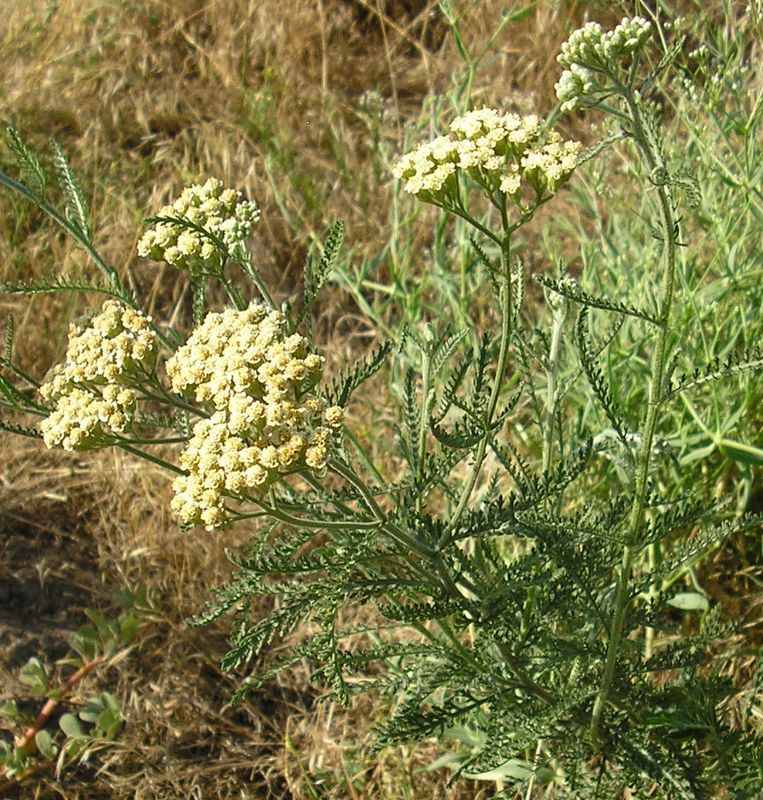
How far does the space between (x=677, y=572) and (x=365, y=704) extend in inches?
40.0

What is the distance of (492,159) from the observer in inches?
69.2

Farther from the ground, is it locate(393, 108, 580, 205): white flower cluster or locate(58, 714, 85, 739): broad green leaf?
locate(393, 108, 580, 205): white flower cluster

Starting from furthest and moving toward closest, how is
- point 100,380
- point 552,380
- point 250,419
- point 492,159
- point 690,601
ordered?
1. point 690,601
2. point 552,380
3. point 100,380
4. point 492,159
5. point 250,419

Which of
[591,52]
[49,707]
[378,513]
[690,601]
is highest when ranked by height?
[591,52]

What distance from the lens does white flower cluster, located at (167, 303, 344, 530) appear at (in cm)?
164

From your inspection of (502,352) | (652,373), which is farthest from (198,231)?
(652,373)

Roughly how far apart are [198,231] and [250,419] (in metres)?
0.50

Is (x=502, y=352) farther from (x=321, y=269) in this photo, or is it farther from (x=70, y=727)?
(x=70, y=727)

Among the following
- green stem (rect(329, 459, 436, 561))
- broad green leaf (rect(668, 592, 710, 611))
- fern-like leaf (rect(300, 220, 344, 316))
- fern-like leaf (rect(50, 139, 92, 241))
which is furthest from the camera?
broad green leaf (rect(668, 592, 710, 611))

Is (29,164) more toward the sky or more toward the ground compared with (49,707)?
more toward the sky

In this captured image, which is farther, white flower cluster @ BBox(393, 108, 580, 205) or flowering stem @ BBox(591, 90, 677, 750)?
white flower cluster @ BBox(393, 108, 580, 205)

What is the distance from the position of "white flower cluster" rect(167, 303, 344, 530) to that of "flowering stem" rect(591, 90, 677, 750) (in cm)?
55

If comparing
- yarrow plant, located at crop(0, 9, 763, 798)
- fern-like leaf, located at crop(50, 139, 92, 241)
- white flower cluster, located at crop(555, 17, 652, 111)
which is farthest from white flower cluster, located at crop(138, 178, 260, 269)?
white flower cluster, located at crop(555, 17, 652, 111)

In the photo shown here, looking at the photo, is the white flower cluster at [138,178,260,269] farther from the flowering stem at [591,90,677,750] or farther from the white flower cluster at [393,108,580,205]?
the flowering stem at [591,90,677,750]
